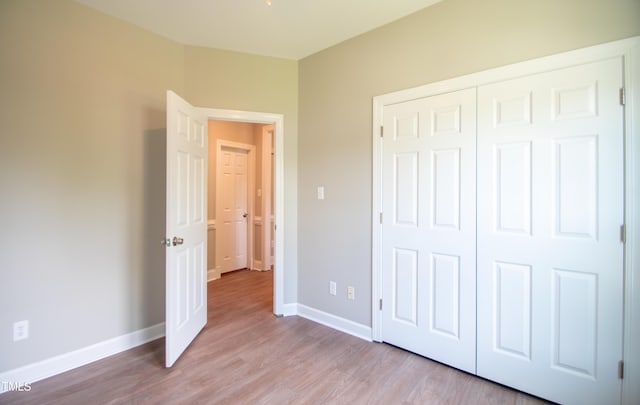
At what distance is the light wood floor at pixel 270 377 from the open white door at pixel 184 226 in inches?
8.5

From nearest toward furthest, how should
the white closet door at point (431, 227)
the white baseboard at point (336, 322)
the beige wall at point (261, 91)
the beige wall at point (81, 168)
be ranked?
the beige wall at point (81, 168), the white closet door at point (431, 227), the white baseboard at point (336, 322), the beige wall at point (261, 91)

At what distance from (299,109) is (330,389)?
8.12 feet

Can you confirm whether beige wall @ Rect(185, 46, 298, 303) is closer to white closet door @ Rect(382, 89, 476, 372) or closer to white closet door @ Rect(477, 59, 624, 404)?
white closet door @ Rect(382, 89, 476, 372)

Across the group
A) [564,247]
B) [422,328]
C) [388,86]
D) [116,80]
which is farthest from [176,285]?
[564,247]

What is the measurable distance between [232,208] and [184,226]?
2.53 m

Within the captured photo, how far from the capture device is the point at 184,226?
7.29ft

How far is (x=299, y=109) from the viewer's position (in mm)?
3014

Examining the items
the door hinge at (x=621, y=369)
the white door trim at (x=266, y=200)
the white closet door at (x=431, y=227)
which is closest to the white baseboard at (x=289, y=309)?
the white closet door at (x=431, y=227)

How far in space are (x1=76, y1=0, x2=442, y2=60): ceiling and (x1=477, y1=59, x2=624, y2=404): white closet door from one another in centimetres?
107

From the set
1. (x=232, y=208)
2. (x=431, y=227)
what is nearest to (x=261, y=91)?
(x=431, y=227)

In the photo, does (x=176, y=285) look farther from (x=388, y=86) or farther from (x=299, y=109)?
(x=388, y=86)

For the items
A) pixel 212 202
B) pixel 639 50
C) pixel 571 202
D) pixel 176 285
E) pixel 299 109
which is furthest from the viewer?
pixel 212 202

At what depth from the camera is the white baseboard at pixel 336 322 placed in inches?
99.8

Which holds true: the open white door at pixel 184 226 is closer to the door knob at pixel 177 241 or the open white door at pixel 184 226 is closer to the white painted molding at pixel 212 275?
the door knob at pixel 177 241
